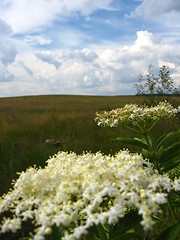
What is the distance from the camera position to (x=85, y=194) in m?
1.85

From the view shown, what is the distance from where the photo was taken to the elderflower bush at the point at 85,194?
5.66 ft

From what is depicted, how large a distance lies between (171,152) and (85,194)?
1329 mm

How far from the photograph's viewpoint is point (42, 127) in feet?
33.4

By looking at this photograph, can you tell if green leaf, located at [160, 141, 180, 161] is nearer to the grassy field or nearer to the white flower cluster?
the white flower cluster

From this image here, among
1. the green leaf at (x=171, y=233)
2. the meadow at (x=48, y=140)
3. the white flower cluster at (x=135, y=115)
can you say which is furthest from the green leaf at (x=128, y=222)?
the meadow at (x=48, y=140)

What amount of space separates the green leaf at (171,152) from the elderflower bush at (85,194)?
0.57 metres

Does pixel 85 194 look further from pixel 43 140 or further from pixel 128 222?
pixel 43 140

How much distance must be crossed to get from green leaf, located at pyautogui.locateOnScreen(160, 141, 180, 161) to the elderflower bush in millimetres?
569

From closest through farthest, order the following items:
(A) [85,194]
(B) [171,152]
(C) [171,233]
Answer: (A) [85,194] → (C) [171,233] → (B) [171,152]

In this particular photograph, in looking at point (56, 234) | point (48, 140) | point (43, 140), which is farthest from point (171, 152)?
point (43, 140)

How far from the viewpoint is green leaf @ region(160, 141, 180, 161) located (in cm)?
285

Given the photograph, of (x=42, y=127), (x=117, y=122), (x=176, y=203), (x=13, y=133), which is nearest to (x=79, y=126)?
(x=42, y=127)

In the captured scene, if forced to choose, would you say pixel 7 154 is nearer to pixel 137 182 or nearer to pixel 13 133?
pixel 13 133

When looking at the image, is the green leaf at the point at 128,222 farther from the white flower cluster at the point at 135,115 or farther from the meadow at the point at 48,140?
Answer: the meadow at the point at 48,140
